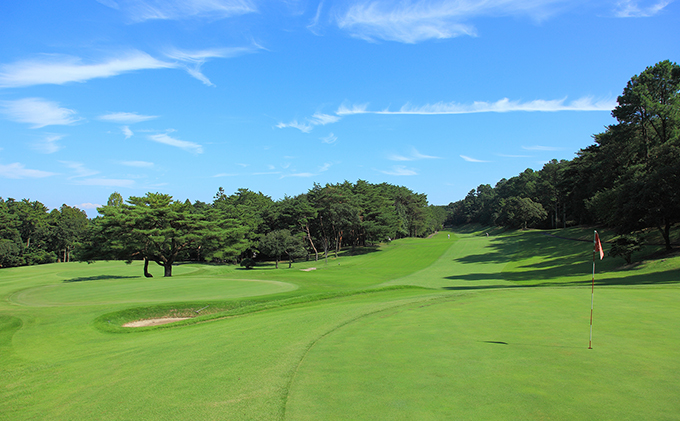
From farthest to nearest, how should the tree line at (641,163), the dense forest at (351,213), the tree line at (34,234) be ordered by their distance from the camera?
the tree line at (34,234) → the dense forest at (351,213) → the tree line at (641,163)

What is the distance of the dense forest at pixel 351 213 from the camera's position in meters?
30.0

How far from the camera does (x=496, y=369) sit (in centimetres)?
555

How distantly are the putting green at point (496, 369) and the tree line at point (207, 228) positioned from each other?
108 ft

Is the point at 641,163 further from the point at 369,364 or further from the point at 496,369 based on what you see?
the point at 369,364

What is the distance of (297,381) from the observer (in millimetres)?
5402

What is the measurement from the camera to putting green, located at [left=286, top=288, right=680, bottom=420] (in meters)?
4.26

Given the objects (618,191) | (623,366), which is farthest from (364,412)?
(618,191)

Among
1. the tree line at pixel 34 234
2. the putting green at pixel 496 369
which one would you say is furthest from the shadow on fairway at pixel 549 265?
the tree line at pixel 34 234

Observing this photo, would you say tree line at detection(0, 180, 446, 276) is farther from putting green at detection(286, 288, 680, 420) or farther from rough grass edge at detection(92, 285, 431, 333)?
putting green at detection(286, 288, 680, 420)

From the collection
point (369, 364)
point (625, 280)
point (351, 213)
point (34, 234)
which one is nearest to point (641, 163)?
point (625, 280)

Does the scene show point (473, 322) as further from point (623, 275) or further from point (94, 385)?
point (623, 275)

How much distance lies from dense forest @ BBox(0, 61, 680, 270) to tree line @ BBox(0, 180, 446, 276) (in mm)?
189

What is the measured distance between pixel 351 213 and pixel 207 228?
30.3 meters

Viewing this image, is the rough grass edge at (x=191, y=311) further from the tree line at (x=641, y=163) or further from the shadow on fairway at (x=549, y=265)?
the tree line at (x=641, y=163)
